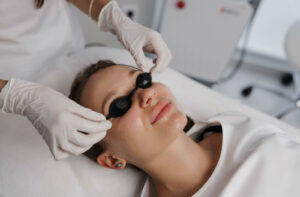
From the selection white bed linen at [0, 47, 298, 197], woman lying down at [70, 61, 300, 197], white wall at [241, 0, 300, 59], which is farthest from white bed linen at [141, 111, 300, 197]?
white wall at [241, 0, 300, 59]

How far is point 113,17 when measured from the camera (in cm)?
107

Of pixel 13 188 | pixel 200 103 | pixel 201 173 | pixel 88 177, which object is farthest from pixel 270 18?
pixel 13 188

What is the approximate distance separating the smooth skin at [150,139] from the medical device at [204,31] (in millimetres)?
1018

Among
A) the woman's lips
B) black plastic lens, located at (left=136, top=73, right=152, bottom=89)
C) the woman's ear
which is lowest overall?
the woman's ear

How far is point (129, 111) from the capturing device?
81cm

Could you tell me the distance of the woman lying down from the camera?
815 mm

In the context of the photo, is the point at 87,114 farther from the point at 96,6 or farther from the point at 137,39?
the point at 96,6

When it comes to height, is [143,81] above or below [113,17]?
below

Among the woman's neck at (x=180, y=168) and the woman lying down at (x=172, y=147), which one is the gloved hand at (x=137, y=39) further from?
the woman's neck at (x=180, y=168)

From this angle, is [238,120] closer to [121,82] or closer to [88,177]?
[121,82]

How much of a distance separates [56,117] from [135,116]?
24 cm

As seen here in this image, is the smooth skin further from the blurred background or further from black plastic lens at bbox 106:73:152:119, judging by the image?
the blurred background

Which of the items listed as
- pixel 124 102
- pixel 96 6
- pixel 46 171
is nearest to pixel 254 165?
pixel 124 102

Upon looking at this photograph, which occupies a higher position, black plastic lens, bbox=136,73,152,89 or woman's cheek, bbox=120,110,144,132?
black plastic lens, bbox=136,73,152,89
